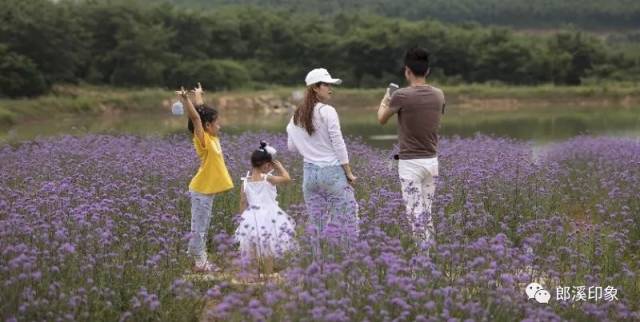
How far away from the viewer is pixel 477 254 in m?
6.24

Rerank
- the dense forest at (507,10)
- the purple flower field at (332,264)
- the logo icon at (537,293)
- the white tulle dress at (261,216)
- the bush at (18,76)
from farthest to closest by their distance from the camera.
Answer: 1. the dense forest at (507,10)
2. the bush at (18,76)
3. the white tulle dress at (261,216)
4. the logo icon at (537,293)
5. the purple flower field at (332,264)

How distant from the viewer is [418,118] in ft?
24.5

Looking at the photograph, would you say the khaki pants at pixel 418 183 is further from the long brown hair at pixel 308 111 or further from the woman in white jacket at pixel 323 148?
the long brown hair at pixel 308 111

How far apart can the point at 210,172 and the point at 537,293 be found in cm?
312

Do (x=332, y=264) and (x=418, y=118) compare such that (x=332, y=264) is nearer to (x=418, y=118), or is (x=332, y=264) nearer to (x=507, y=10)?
(x=418, y=118)

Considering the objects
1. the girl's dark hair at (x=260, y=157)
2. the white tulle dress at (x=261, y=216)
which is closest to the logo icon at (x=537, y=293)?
the white tulle dress at (x=261, y=216)

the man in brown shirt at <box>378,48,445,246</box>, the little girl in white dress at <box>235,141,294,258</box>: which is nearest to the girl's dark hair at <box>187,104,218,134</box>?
the little girl in white dress at <box>235,141,294,258</box>

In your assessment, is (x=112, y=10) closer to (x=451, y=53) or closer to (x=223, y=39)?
(x=223, y=39)

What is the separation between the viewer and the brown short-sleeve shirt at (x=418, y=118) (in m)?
7.43

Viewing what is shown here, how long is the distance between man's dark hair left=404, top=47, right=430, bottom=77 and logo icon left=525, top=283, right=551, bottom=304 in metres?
2.19

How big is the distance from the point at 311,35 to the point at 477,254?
76.7 m

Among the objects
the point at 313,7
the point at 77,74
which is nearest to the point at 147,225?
the point at 77,74

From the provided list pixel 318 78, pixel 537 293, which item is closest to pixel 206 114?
pixel 318 78

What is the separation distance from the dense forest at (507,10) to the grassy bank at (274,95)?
282ft
